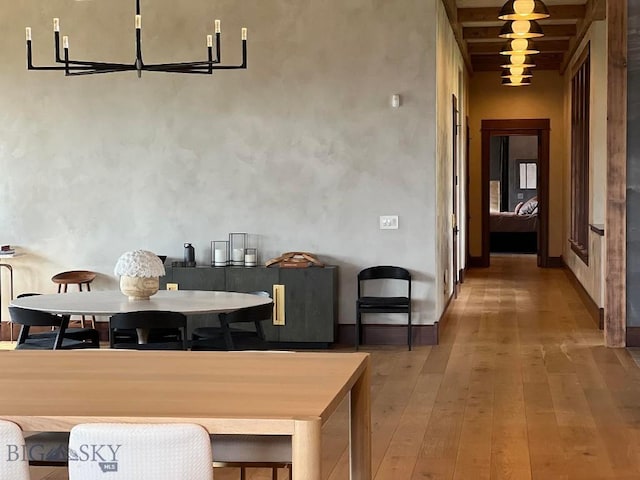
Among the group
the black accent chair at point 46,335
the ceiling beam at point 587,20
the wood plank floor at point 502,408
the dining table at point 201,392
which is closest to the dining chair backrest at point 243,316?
the wood plank floor at point 502,408

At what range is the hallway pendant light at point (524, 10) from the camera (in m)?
7.88

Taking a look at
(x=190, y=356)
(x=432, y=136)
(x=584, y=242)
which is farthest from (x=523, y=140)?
(x=190, y=356)

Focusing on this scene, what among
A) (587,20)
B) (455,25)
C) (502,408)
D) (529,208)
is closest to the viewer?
(502,408)

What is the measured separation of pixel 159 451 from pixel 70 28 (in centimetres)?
709

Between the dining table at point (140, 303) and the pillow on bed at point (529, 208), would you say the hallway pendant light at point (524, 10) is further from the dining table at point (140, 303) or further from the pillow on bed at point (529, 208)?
the pillow on bed at point (529, 208)

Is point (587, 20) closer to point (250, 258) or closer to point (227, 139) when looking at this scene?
point (227, 139)

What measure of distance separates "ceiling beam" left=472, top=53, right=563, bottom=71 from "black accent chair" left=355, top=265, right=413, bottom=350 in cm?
759

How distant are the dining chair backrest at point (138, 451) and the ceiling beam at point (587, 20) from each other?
849cm

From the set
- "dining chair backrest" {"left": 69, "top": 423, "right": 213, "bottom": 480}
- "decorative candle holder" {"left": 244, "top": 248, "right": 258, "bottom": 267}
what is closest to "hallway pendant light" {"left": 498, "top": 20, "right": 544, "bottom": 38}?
"decorative candle holder" {"left": 244, "top": 248, "right": 258, "bottom": 267}

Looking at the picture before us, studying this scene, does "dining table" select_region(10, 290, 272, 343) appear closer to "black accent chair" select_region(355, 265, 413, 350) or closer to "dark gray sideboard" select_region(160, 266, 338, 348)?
"dark gray sideboard" select_region(160, 266, 338, 348)

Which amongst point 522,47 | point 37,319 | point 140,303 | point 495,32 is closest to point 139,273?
point 140,303

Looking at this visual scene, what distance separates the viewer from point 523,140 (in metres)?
22.7

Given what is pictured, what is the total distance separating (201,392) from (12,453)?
0.50 metres

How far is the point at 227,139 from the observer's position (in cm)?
843
